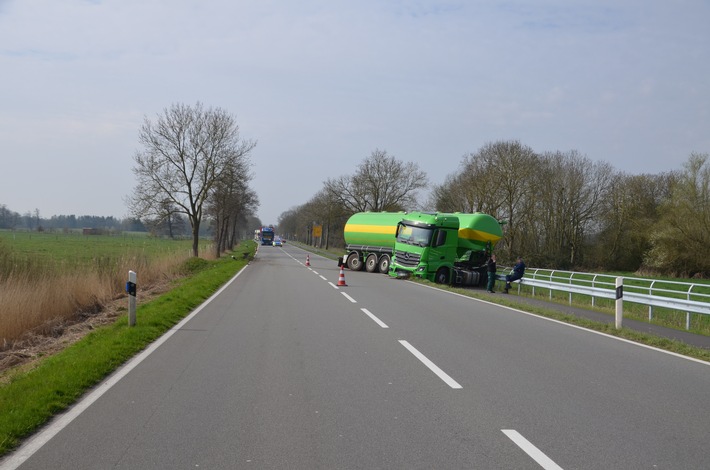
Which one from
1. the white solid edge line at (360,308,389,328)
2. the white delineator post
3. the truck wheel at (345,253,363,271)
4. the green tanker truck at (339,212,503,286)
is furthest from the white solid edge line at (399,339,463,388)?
the truck wheel at (345,253,363,271)

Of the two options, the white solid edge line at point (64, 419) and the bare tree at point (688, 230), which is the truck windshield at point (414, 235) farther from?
the bare tree at point (688, 230)

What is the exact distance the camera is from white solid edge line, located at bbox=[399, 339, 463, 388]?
6.79 m

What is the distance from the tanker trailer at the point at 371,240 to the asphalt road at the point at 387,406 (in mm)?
24548

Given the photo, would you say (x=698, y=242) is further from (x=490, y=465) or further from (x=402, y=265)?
(x=490, y=465)

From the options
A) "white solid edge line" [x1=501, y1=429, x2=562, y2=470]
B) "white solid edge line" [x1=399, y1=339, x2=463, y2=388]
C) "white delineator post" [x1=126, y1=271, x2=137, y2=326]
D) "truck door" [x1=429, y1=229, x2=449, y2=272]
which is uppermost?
"truck door" [x1=429, y1=229, x2=449, y2=272]

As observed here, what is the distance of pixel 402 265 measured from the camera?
29.5 meters

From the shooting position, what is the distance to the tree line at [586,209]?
46.2 m

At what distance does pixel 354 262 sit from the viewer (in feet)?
125

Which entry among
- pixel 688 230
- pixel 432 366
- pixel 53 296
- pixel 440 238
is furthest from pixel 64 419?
pixel 688 230

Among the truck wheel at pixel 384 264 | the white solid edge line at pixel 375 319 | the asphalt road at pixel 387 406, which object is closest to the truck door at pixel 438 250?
the truck wheel at pixel 384 264

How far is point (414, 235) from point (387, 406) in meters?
23.2

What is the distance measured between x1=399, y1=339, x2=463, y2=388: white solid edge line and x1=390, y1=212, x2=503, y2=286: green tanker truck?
18318 millimetres

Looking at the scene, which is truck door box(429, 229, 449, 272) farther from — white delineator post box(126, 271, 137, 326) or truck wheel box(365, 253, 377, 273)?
white delineator post box(126, 271, 137, 326)

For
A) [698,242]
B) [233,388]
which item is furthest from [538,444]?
[698,242]
